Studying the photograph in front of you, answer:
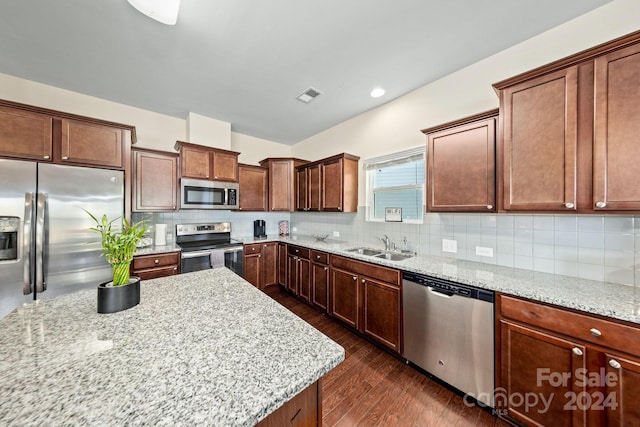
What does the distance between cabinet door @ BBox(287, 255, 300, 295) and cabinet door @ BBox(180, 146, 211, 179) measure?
1.75 metres

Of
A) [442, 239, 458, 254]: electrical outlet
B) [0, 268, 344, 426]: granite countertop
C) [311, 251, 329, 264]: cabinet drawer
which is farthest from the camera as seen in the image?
[311, 251, 329, 264]: cabinet drawer

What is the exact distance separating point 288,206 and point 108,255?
3.05 m

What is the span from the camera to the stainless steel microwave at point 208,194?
307cm

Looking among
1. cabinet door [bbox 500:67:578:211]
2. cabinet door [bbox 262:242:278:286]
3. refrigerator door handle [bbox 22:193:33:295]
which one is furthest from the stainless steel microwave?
cabinet door [bbox 500:67:578:211]

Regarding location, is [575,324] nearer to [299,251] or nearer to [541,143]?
[541,143]

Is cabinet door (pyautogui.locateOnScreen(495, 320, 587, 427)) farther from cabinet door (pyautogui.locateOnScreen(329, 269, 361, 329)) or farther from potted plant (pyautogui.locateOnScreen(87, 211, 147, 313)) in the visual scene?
potted plant (pyautogui.locateOnScreen(87, 211, 147, 313))

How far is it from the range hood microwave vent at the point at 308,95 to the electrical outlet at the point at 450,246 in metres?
2.21

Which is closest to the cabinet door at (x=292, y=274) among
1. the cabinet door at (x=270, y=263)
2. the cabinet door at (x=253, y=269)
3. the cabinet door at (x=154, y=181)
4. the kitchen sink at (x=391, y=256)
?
the cabinet door at (x=270, y=263)

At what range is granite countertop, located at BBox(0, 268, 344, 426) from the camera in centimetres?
56

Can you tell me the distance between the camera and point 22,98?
243 centimetres

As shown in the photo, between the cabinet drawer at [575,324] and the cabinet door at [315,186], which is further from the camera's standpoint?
the cabinet door at [315,186]

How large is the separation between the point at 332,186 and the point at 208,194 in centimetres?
179

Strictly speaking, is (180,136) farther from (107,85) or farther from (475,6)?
(475,6)

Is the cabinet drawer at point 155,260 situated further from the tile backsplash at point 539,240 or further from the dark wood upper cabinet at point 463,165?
the dark wood upper cabinet at point 463,165
